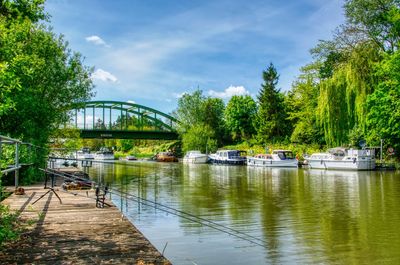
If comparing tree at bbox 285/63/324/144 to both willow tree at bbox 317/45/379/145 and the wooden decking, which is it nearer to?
willow tree at bbox 317/45/379/145

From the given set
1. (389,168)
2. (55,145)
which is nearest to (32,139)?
(55,145)

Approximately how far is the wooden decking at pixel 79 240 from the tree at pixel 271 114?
193 feet

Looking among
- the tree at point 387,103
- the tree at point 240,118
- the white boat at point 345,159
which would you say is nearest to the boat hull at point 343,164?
the white boat at point 345,159

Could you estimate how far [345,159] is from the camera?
41.4 m

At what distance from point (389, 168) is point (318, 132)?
19.1 metres

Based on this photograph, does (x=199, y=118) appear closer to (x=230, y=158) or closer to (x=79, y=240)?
(x=230, y=158)

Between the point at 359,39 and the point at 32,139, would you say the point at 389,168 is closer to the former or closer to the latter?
the point at 359,39

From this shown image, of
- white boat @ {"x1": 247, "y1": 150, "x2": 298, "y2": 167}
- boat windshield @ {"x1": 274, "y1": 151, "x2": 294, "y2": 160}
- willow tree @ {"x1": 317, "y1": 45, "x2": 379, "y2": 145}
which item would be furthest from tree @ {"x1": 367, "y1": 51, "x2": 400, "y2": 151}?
boat windshield @ {"x1": 274, "y1": 151, "x2": 294, "y2": 160}

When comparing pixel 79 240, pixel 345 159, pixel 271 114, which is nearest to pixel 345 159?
pixel 345 159

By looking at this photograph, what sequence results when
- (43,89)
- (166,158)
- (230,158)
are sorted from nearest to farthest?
(43,89)
(230,158)
(166,158)

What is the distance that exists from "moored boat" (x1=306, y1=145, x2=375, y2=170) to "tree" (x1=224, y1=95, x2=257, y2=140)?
35.1 m

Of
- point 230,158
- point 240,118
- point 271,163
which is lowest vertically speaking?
point 271,163

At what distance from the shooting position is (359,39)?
46.7 meters

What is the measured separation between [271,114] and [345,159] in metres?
27.9
